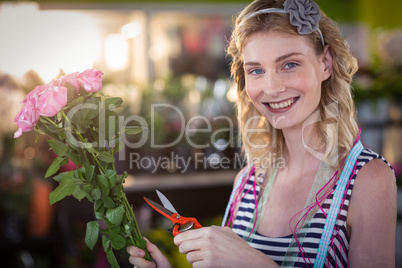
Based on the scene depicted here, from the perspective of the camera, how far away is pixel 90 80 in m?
1.02

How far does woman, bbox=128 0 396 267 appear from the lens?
42.7 inches

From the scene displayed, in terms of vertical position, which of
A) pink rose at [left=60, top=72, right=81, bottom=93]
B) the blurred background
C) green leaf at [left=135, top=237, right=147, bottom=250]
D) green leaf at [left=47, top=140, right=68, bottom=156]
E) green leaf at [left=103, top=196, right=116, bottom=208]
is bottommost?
the blurred background

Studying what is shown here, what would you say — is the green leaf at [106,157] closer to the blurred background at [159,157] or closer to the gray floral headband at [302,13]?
the gray floral headband at [302,13]

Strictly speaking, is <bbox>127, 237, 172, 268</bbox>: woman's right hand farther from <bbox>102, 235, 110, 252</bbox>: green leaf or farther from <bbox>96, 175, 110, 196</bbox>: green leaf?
<bbox>96, 175, 110, 196</bbox>: green leaf

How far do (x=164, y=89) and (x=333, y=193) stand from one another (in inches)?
99.6

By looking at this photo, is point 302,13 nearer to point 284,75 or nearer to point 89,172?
point 284,75

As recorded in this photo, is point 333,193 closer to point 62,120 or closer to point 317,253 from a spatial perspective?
point 317,253

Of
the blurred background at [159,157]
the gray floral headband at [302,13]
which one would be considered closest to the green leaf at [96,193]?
the gray floral headband at [302,13]

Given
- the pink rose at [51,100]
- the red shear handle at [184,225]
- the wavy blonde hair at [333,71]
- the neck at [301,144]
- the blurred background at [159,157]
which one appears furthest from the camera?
the blurred background at [159,157]

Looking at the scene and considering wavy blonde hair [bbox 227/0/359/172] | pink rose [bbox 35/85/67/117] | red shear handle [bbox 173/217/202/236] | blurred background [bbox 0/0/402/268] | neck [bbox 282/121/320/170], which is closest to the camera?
pink rose [bbox 35/85/67/117]

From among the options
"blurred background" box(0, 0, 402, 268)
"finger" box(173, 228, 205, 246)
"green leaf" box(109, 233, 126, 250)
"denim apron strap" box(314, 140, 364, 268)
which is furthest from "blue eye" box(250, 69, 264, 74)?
"blurred background" box(0, 0, 402, 268)

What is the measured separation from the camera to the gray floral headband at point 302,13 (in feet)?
3.81

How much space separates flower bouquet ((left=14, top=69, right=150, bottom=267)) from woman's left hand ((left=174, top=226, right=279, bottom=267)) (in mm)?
148

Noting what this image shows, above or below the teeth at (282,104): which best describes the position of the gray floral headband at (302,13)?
above
